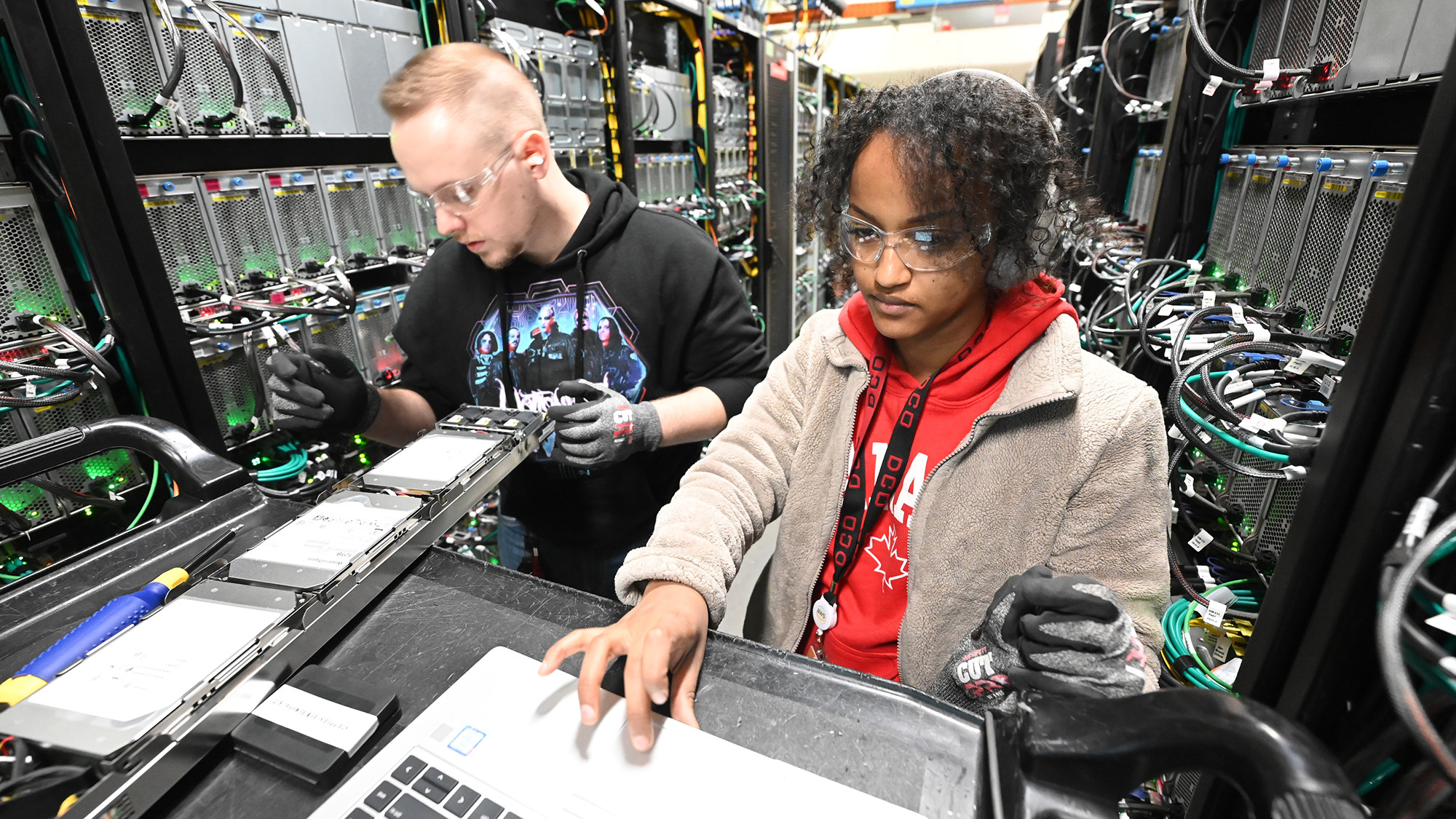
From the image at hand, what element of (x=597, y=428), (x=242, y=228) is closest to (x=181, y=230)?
(x=242, y=228)

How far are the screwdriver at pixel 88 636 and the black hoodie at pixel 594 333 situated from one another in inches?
35.1

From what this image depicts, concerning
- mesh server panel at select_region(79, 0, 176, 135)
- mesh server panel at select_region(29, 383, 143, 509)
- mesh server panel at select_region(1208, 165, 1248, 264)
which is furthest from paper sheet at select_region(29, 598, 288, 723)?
mesh server panel at select_region(1208, 165, 1248, 264)

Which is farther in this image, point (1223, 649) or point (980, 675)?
point (1223, 649)

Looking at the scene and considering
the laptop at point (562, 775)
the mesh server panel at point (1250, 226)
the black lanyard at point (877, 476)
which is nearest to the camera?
the laptop at point (562, 775)

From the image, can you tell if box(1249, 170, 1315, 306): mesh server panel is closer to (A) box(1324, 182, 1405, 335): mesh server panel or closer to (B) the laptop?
(A) box(1324, 182, 1405, 335): mesh server panel

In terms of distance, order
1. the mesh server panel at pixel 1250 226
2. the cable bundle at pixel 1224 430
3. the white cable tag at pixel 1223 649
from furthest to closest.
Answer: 1. the mesh server panel at pixel 1250 226
2. the white cable tag at pixel 1223 649
3. the cable bundle at pixel 1224 430

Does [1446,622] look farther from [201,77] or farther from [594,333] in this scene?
[201,77]

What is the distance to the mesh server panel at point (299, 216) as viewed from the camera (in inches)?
74.6

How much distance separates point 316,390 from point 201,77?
1.04 m

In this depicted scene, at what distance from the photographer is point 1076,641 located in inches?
26.1

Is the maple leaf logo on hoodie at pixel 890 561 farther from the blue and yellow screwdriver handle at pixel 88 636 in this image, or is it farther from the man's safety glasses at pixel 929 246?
the blue and yellow screwdriver handle at pixel 88 636

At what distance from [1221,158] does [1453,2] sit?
4.02 feet

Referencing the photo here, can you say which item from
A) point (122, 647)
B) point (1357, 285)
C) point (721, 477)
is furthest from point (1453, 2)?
point (122, 647)

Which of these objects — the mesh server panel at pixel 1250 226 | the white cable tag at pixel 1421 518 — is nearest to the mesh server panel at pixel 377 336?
the white cable tag at pixel 1421 518
